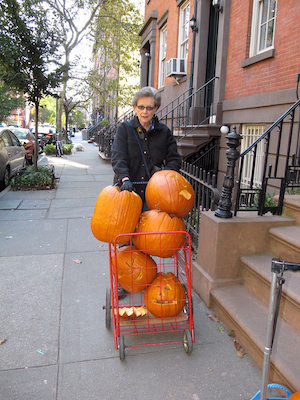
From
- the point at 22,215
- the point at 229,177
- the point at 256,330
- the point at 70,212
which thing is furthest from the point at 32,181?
the point at 256,330

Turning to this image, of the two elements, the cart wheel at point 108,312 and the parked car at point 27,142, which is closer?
the cart wheel at point 108,312

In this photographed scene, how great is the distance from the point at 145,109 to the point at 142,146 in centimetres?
34

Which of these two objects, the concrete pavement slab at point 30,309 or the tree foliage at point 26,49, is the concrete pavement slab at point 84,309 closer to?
the concrete pavement slab at point 30,309

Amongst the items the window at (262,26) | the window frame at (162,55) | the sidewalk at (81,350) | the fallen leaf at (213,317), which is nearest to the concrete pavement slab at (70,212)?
the sidewalk at (81,350)

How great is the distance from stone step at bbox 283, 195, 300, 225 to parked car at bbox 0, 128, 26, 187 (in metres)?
7.40

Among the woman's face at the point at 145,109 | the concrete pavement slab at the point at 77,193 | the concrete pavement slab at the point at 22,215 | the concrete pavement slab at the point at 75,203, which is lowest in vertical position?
the concrete pavement slab at the point at 22,215

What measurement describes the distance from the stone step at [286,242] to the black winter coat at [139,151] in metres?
1.14

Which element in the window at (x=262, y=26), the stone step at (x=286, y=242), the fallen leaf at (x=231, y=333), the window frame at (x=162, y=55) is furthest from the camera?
the window frame at (x=162, y=55)

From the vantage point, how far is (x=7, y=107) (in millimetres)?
24406

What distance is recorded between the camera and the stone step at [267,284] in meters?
2.50

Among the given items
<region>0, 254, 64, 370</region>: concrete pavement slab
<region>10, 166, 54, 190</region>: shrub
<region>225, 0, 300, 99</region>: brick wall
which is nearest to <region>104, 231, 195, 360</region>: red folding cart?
<region>0, 254, 64, 370</region>: concrete pavement slab

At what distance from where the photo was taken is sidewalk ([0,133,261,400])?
7.44 ft

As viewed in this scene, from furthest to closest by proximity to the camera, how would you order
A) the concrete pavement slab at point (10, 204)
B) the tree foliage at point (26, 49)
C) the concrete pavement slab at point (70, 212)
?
the tree foliage at point (26, 49) < the concrete pavement slab at point (10, 204) < the concrete pavement slab at point (70, 212)

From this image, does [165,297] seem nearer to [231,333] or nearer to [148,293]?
[148,293]
